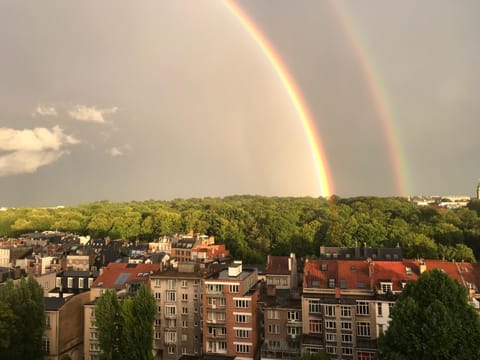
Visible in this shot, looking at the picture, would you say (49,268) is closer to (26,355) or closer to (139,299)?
(26,355)

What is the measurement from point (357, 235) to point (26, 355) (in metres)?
71.0

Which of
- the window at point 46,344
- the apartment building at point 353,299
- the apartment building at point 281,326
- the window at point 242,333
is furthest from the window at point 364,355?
the window at point 46,344

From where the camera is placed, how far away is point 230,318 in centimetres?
3809

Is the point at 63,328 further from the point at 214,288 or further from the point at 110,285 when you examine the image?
the point at 214,288

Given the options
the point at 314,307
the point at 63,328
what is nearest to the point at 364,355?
the point at 314,307

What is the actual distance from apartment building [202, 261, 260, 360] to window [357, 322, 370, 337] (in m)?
9.44

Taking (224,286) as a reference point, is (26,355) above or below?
below

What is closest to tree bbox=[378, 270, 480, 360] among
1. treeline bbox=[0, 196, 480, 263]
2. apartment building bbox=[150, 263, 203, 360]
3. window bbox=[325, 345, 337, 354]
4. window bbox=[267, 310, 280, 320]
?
window bbox=[325, 345, 337, 354]

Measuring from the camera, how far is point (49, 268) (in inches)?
2247

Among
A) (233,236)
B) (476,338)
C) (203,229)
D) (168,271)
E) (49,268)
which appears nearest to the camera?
(476,338)

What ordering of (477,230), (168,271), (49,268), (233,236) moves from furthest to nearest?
(233,236) → (477,230) → (49,268) → (168,271)

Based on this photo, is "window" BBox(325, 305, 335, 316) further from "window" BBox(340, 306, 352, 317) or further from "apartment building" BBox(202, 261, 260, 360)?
"apartment building" BBox(202, 261, 260, 360)

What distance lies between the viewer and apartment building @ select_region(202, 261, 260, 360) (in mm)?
37781

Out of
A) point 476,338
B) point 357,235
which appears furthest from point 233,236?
point 476,338
